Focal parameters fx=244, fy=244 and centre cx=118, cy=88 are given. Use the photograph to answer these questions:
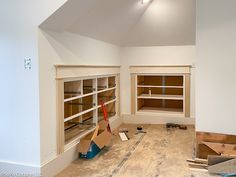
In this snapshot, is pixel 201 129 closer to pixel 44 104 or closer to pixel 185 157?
pixel 185 157

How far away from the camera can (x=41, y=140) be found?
3.00 meters

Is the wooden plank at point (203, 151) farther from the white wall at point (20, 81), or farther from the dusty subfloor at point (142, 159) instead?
the white wall at point (20, 81)

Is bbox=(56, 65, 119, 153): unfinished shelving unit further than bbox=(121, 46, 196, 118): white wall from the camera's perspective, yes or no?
No

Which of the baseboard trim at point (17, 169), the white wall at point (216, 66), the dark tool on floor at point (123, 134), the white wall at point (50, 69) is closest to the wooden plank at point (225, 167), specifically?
the white wall at point (216, 66)

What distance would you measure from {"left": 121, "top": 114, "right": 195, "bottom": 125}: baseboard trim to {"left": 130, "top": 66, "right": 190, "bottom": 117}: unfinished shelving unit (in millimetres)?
102

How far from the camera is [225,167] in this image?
10.2 ft

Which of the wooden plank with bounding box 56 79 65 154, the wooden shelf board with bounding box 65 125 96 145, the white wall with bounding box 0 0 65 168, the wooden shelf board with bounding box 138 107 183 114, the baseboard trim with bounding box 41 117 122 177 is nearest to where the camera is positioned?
the white wall with bounding box 0 0 65 168

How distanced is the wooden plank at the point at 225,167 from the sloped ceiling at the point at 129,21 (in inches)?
105

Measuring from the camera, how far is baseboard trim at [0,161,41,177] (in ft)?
9.73

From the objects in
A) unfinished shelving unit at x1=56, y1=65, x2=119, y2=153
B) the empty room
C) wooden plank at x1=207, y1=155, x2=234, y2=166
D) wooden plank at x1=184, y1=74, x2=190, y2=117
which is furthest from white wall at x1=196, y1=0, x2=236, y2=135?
wooden plank at x1=184, y1=74, x2=190, y2=117

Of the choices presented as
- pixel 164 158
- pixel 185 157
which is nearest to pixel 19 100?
pixel 164 158

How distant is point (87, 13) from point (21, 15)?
97 centimetres

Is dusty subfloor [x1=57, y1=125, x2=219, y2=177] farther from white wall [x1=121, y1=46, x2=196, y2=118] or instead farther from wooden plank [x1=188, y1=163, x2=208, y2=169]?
white wall [x1=121, y1=46, x2=196, y2=118]

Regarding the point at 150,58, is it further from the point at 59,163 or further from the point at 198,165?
the point at 59,163
